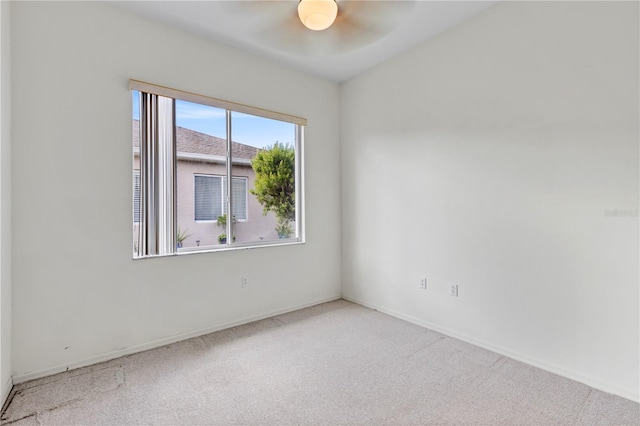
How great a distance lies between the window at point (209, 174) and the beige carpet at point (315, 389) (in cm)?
92

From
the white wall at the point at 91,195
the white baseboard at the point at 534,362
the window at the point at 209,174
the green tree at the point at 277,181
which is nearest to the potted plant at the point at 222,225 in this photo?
the window at the point at 209,174

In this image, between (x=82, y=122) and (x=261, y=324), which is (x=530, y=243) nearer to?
(x=261, y=324)

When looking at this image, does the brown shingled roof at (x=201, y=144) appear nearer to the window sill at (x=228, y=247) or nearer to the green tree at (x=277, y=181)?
the green tree at (x=277, y=181)

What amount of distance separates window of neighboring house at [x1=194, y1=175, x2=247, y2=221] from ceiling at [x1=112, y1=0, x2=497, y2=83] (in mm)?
1254

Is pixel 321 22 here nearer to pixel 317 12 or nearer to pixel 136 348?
pixel 317 12

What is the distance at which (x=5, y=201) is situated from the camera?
185 cm

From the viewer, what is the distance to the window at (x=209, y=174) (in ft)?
8.21

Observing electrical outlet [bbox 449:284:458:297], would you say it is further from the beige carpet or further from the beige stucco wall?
the beige stucco wall

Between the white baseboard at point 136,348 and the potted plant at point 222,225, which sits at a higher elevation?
the potted plant at point 222,225

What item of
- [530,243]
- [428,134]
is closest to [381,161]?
[428,134]

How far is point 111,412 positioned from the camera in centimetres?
171

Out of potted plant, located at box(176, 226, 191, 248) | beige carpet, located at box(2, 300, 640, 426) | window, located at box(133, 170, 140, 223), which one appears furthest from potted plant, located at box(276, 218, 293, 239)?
window, located at box(133, 170, 140, 223)

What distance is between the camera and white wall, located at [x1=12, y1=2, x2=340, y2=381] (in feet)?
6.65

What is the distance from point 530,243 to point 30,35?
3660 millimetres
